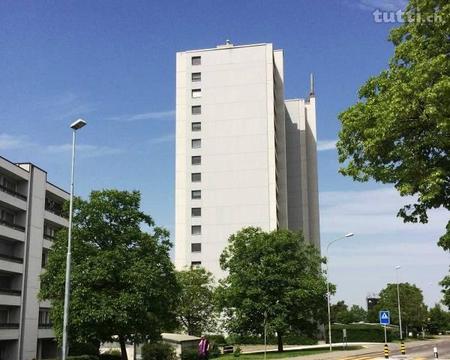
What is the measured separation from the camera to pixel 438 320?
12444cm

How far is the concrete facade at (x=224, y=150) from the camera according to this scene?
268 feet

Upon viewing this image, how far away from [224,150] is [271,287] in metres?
39.8

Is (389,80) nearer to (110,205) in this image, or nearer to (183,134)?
(110,205)

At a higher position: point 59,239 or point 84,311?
point 59,239

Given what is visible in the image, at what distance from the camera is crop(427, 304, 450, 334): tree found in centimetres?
12006

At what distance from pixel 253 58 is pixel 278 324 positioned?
5059 cm

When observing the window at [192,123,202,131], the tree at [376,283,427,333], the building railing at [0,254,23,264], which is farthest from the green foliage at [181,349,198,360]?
the tree at [376,283,427,333]

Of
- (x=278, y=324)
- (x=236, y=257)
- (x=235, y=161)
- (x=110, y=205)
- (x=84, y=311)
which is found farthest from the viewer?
(x=235, y=161)

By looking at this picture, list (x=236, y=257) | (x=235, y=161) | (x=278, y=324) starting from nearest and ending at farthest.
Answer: (x=278, y=324) → (x=236, y=257) → (x=235, y=161)

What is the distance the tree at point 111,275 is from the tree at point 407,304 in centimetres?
6583

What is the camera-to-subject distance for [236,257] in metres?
49.9

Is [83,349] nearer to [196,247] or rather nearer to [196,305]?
[196,305]

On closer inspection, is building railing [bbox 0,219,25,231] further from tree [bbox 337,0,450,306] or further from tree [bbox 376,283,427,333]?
tree [bbox 376,283,427,333]

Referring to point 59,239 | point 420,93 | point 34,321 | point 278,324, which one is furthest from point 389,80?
point 34,321
